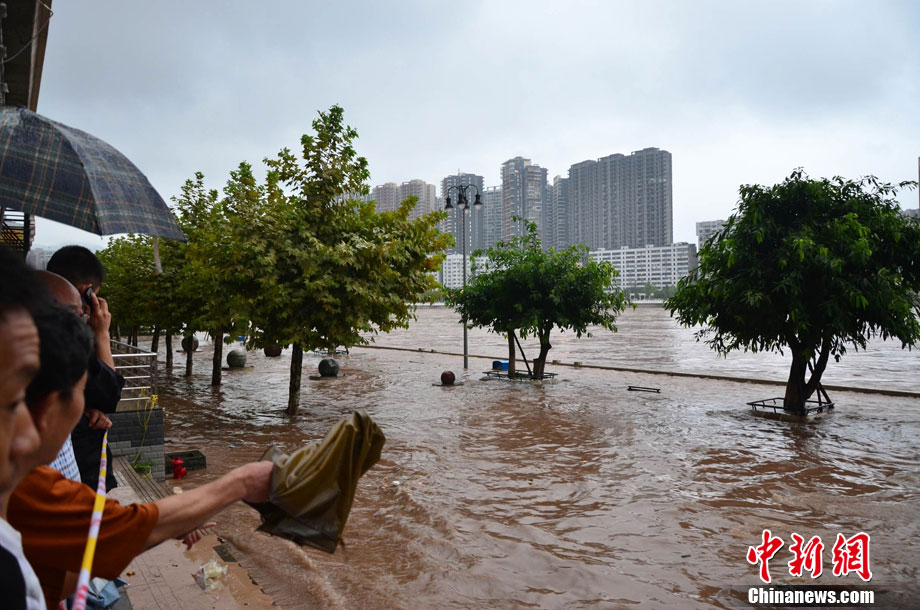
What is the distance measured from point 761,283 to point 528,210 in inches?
5273

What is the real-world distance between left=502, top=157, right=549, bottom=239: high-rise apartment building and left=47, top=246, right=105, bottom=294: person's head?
129635 mm

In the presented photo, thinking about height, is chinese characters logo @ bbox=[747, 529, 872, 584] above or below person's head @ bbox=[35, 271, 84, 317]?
below

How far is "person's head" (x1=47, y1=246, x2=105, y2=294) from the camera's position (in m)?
3.34

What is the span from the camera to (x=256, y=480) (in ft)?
6.31

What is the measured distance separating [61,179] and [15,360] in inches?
146

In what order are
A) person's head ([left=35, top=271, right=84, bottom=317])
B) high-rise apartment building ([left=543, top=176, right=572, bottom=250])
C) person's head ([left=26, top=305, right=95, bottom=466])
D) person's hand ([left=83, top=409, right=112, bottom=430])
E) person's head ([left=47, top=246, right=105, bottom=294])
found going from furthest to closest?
high-rise apartment building ([left=543, top=176, right=572, bottom=250]) → person's head ([left=47, top=246, right=105, bottom=294]) → person's hand ([left=83, top=409, right=112, bottom=430]) → person's head ([left=35, top=271, right=84, bottom=317]) → person's head ([left=26, top=305, right=95, bottom=466])

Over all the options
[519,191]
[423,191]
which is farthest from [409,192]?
[519,191]

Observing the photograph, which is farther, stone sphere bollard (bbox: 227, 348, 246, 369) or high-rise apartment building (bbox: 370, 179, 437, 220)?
high-rise apartment building (bbox: 370, 179, 437, 220)

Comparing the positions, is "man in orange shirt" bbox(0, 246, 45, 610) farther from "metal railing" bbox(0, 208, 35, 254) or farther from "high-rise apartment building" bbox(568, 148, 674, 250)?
"high-rise apartment building" bbox(568, 148, 674, 250)

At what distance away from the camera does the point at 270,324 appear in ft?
45.1

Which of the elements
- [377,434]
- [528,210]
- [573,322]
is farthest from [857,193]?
[528,210]

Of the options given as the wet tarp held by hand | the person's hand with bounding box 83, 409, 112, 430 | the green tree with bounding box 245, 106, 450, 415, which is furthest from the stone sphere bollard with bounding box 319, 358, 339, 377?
the wet tarp held by hand

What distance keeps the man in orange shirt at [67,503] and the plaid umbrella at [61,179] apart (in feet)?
10.3

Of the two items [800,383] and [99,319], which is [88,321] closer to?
[99,319]
